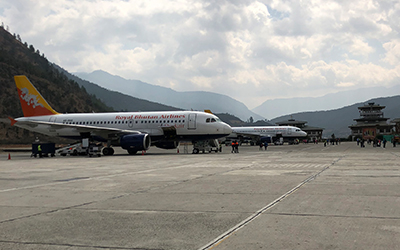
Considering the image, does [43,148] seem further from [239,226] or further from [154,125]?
[239,226]

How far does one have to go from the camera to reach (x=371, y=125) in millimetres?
134000

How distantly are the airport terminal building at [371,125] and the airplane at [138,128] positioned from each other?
108 metres

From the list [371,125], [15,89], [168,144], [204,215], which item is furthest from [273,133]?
[371,125]

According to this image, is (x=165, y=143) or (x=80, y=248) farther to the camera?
(x=165, y=143)

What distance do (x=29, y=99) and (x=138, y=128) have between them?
13.3m

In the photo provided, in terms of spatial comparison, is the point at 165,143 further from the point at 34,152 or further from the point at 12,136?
the point at 12,136

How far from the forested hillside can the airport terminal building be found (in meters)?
92.6

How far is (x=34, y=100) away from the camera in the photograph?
41.4 metres

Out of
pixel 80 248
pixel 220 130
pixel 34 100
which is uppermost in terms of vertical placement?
pixel 34 100

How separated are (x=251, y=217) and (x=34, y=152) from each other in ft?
107

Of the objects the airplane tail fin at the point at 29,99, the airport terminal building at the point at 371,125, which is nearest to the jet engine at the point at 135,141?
the airplane tail fin at the point at 29,99

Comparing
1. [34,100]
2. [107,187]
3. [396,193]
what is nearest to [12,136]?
[34,100]

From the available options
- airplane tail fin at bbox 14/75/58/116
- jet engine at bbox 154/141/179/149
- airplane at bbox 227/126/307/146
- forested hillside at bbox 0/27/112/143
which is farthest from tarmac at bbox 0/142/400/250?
forested hillside at bbox 0/27/112/143

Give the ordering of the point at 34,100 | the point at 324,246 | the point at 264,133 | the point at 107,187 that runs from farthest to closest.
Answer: the point at 264,133, the point at 34,100, the point at 107,187, the point at 324,246
